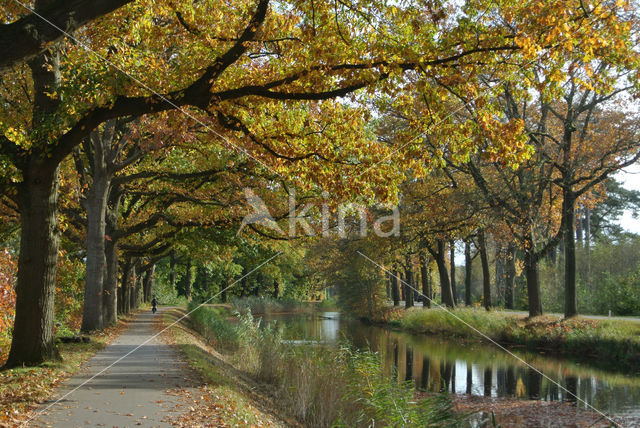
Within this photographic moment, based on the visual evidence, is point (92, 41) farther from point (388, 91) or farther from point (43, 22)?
point (388, 91)

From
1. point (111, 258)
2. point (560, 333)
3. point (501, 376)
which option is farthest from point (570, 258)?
point (111, 258)

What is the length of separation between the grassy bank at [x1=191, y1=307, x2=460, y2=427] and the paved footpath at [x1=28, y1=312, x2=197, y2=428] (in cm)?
239

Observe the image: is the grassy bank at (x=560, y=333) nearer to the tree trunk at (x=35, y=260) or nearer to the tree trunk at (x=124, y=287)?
the tree trunk at (x=35, y=260)

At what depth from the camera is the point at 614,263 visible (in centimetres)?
3950

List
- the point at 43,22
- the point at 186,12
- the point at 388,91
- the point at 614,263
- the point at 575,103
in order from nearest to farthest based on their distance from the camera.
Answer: the point at 43,22 → the point at 388,91 → the point at 186,12 → the point at 575,103 → the point at 614,263

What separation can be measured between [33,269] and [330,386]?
6.30m

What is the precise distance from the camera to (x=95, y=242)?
57.6ft

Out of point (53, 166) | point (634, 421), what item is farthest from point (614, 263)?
point (53, 166)

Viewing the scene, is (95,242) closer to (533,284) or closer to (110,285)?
(110,285)

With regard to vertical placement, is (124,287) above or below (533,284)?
below

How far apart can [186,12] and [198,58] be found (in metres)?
0.83

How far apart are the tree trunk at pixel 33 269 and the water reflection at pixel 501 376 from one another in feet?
22.8

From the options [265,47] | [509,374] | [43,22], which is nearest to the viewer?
[43,22]

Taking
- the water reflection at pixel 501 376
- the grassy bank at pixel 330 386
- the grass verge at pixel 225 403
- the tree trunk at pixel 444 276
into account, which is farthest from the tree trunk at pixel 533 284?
the grass verge at pixel 225 403
